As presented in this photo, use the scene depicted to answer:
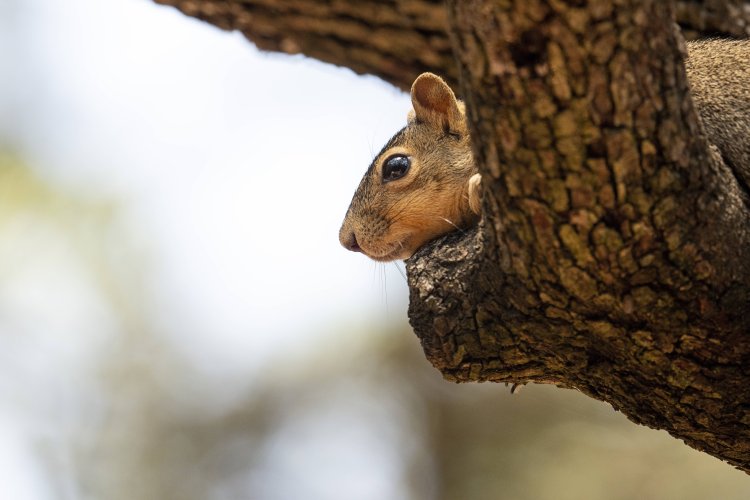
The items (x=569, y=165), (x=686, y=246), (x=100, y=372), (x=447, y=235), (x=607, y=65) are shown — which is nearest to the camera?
(x=607, y=65)

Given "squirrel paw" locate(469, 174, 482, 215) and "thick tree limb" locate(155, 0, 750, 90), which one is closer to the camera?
"squirrel paw" locate(469, 174, 482, 215)

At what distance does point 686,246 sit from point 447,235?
822mm

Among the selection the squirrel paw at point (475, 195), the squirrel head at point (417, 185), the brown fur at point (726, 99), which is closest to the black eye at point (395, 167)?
the squirrel head at point (417, 185)

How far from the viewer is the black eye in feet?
10.0

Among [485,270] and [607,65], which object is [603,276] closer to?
[485,270]

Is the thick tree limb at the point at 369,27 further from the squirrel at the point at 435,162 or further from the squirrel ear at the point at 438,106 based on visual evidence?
the squirrel ear at the point at 438,106

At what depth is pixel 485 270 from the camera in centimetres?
217

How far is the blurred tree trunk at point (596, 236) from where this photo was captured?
1.65 metres

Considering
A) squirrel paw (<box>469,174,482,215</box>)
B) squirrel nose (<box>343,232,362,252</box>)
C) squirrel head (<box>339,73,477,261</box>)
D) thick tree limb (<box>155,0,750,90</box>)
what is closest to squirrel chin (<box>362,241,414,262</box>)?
squirrel head (<box>339,73,477,261</box>)

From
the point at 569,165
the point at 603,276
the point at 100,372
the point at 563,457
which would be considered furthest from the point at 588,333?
the point at 100,372

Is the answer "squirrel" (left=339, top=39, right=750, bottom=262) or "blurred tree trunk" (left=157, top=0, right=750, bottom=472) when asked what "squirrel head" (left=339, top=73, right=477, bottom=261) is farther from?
"blurred tree trunk" (left=157, top=0, right=750, bottom=472)

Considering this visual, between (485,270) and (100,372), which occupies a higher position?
(485,270)

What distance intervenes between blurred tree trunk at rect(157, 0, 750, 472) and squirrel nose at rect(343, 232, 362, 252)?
21.5 inches

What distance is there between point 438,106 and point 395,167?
251 millimetres
